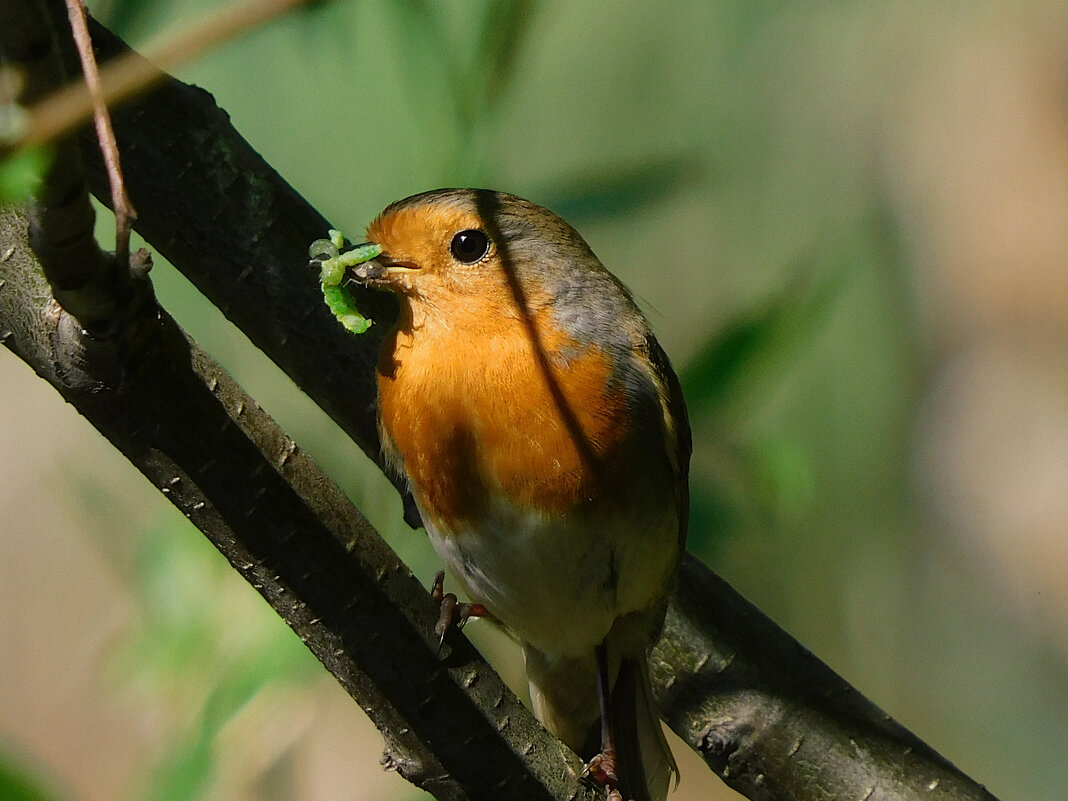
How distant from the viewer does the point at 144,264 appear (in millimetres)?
1245

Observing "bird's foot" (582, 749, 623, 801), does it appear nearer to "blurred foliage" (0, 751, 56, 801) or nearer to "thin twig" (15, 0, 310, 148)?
"blurred foliage" (0, 751, 56, 801)

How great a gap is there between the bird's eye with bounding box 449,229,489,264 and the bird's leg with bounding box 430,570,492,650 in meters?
0.68

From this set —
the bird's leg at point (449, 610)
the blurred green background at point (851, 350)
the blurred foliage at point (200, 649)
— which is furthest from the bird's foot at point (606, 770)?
the blurred green background at point (851, 350)

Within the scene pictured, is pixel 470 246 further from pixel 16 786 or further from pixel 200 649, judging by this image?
pixel 16 786

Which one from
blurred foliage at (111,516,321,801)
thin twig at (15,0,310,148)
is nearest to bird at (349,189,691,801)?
blurred foliage at (111,516,321,801)

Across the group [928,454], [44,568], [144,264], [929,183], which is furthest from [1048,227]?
[144,264]

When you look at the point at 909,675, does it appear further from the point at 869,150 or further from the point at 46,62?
the point at 46,62

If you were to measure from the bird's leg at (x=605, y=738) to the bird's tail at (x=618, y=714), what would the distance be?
21 mm

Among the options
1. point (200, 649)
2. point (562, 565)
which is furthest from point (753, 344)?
point (200, 649)

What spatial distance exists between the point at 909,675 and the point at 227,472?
17.6 ft

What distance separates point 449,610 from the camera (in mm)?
2143

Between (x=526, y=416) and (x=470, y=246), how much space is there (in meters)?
0.38

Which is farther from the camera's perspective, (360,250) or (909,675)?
(909,675)

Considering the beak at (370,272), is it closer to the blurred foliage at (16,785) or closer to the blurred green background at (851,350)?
the blurred green background at (851,350)
